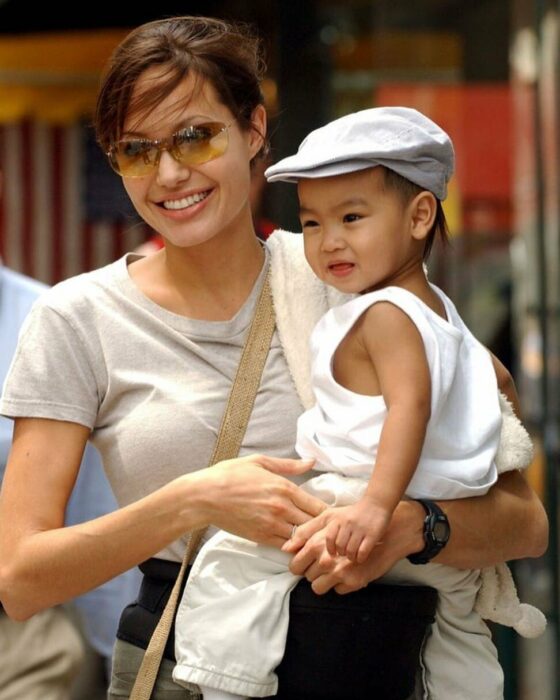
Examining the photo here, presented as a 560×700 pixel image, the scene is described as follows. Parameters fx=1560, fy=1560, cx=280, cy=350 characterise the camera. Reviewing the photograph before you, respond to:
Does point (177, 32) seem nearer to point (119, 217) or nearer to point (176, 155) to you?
point (176, 155)

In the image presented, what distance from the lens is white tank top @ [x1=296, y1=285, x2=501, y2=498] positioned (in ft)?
9.11

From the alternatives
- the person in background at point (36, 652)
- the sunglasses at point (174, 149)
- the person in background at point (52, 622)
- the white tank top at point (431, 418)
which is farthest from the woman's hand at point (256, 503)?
the person in background at point (36, 652)

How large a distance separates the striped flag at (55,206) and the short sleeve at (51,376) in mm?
5168

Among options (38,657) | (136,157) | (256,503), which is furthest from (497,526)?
(38,657)

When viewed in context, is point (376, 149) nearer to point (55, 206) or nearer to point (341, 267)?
point (341, 267)

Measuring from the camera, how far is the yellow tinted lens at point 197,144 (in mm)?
2986

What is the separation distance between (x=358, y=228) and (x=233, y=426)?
Result: 1.47 feet

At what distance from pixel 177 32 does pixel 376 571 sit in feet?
3.70

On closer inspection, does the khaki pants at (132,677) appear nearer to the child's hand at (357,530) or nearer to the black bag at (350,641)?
the black bag at (350,641)

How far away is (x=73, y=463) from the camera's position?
117 inches

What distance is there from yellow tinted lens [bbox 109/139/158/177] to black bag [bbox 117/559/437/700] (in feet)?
2.78

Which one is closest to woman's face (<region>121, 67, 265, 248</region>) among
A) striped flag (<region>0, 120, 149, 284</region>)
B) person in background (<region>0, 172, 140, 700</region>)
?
person in background (<region>0, 172, 140, 700</region>)

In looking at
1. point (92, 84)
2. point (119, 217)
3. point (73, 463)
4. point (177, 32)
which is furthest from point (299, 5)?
point (73, 463)

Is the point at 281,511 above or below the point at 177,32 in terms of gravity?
below
